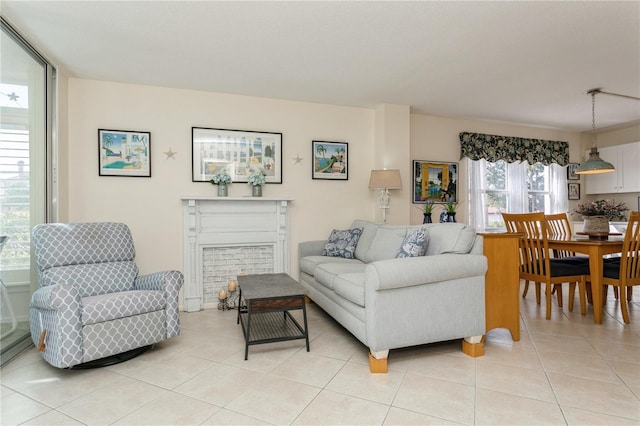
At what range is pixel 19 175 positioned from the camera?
2793 mm

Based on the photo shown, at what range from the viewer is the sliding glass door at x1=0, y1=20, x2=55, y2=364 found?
2619 mm

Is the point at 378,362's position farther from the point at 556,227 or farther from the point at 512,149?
the point at 512,149

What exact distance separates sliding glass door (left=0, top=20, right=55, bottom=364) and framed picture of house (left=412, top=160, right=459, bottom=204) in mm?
4253

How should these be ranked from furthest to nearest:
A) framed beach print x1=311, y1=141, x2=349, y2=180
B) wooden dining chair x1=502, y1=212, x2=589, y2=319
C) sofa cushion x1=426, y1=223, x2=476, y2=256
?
framed beach print x1=311, y1=141, x2=349, y2=180 < wooden dining chair x1=502, y1=212, x2=589, y2=319 < sofa cushion x1=426, y1=223, x2=476, y2=256

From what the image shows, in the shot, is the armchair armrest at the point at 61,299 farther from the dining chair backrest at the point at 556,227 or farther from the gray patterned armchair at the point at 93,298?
the dining chair backrest at the point at 556,227

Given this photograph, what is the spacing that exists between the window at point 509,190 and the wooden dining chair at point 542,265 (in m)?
1.73

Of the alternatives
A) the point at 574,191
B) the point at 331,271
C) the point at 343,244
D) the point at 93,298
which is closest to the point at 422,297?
the point at 331,271

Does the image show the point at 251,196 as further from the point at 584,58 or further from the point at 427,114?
the point at 584,58

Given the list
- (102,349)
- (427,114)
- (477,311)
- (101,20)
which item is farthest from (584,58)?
(102,349)

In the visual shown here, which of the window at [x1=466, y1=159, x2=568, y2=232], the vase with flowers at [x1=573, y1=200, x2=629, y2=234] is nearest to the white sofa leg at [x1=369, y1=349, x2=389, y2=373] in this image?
the vase with flowers at [x1=573, y1=200, x2=629, y2=234]

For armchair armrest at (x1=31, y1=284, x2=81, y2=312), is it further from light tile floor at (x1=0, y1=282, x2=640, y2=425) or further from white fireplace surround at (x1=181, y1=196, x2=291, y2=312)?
white fireplace surround at (x1=181, y1=196, x2=291, y2=312)

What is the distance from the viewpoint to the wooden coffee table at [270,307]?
8.50 feet

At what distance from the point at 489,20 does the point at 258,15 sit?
163cm

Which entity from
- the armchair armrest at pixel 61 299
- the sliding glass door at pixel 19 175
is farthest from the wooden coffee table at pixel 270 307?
the sliding glass door at pixel 19 175
